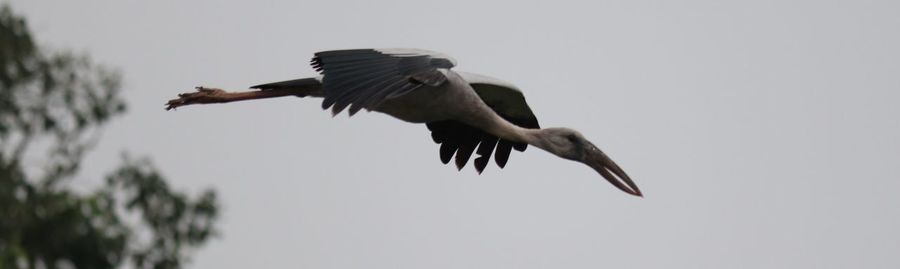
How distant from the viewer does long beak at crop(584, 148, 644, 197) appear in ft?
32.8

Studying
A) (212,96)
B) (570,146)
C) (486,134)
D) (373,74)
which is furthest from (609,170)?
(212,96)

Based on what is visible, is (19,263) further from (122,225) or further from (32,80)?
(32,80)

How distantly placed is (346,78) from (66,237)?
14.5 meters

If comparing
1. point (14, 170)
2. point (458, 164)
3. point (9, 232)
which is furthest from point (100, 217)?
point (458, 164)

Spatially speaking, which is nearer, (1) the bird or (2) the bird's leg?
(1) the bird

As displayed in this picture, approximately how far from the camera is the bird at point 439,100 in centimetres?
905

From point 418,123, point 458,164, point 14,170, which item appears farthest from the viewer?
point 14,170

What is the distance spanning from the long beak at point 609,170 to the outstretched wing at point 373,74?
115 cm

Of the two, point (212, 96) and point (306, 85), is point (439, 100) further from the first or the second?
point (212, 96)

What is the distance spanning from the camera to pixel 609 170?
10.2 metres

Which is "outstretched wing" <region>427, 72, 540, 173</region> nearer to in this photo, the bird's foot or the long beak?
the long beak

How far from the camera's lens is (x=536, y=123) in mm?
10984

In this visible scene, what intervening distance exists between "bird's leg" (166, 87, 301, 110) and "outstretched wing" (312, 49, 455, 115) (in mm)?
826

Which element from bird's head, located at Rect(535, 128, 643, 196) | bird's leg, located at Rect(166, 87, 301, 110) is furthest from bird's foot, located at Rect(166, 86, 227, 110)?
bird's head, located at Rect(535, 128, 643, 196)
